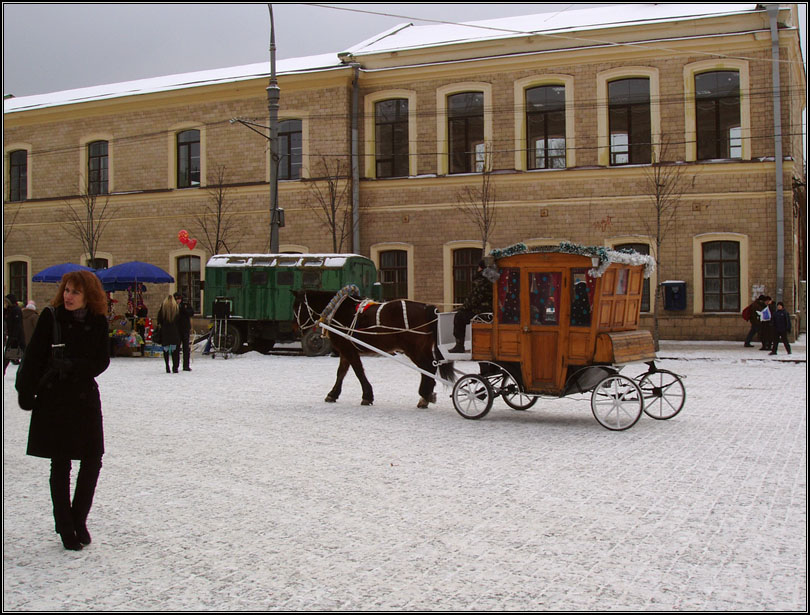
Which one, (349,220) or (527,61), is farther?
(349,220)

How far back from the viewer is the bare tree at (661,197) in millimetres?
25531

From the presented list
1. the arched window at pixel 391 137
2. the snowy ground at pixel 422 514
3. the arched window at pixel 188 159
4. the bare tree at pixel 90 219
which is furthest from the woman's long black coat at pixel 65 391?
the bare tree at pixel 90 219

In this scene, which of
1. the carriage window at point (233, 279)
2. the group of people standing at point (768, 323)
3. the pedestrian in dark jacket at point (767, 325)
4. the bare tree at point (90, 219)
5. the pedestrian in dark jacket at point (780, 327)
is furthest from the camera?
the bare tree at point (90, 219)

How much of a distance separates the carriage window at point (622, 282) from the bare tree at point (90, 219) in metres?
26.4

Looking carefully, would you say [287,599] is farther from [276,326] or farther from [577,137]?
[577,137]

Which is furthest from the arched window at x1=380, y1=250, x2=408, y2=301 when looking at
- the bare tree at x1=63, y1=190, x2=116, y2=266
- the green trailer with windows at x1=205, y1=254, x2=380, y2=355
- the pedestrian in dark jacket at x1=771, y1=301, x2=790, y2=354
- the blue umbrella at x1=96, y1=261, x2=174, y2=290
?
the pedestrian in dark jacket at x1=771, y1=301, x2=790, y2=354

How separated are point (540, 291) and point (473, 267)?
16.9 m

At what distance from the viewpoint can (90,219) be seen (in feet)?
109

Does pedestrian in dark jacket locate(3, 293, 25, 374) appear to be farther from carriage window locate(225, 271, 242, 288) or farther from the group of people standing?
the group of people standing

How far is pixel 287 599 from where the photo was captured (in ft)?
15.4

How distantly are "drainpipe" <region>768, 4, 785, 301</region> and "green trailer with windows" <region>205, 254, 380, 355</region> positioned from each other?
11.7 meters

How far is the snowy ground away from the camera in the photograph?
4.82m

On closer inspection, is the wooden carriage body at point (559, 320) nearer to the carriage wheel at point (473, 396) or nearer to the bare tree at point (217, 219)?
the carriage wheel at point (473, 396)

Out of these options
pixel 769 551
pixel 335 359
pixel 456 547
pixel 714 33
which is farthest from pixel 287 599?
pixel 714 33
